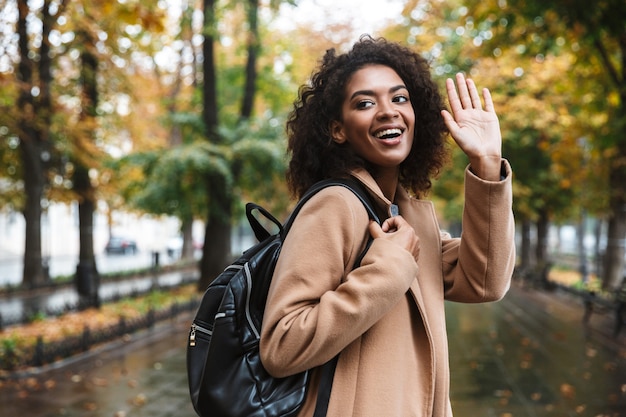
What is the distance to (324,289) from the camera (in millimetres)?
1676

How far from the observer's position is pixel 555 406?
664cm

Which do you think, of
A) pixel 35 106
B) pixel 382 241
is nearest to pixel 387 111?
pixel 382 241

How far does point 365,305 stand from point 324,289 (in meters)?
0.12

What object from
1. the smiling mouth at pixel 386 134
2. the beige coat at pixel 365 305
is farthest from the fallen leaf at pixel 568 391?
the smiling mouth at pixel 386 134

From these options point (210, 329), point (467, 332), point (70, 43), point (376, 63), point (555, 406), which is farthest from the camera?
point (70, 43)

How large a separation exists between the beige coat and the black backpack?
1.7 inches

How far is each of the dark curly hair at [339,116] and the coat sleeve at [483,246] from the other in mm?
309

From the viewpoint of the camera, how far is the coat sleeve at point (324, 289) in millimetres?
1602

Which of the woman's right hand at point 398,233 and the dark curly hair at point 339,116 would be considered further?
the dark curly hair at point 339,116

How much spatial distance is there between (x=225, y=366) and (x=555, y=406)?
585cm

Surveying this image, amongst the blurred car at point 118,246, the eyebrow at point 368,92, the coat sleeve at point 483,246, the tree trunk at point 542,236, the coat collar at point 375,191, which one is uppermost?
the eyebrow at point 368,92

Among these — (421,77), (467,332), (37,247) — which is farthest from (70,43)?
(421,77)

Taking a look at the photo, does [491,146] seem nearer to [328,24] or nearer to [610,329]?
[610,329]

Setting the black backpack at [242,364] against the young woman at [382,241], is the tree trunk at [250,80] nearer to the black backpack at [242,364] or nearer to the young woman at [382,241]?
the young woman at [382,241]
